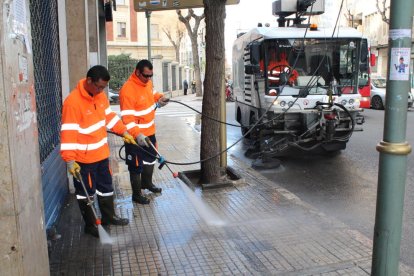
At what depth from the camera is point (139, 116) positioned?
19.1 feet

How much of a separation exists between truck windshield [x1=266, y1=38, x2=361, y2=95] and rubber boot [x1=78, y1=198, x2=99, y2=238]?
511 cm

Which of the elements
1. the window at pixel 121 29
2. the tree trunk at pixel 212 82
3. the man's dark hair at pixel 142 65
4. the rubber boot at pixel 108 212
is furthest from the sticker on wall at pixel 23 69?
the window at pixel 121 29

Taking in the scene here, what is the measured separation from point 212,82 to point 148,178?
1.72 m

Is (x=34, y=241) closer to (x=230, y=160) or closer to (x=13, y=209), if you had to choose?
(x=13, y=209)

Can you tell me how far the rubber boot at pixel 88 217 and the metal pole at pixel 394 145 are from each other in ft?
10.1

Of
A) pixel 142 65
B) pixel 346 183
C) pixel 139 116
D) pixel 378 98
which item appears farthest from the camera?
pixel 378 98

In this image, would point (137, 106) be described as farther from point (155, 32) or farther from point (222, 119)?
point (155, 32)

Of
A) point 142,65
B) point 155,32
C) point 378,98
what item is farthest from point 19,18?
point 155,32

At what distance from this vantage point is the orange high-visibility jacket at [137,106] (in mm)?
5688

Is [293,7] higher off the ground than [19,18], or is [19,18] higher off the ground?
[293,7]

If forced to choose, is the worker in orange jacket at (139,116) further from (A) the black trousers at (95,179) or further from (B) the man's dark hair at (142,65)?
(A) the black trousers at (95,179)

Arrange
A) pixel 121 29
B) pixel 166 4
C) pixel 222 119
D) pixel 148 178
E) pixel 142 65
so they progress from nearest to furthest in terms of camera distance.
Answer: pixel 142 65 < pixel 148 178 < pixel 222 119 < pixel 166 4 < pixel 121 29

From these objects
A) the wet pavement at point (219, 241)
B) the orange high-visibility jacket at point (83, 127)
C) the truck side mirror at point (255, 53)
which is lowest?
the wet pavement at point (219, 241)

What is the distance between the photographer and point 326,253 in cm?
430
